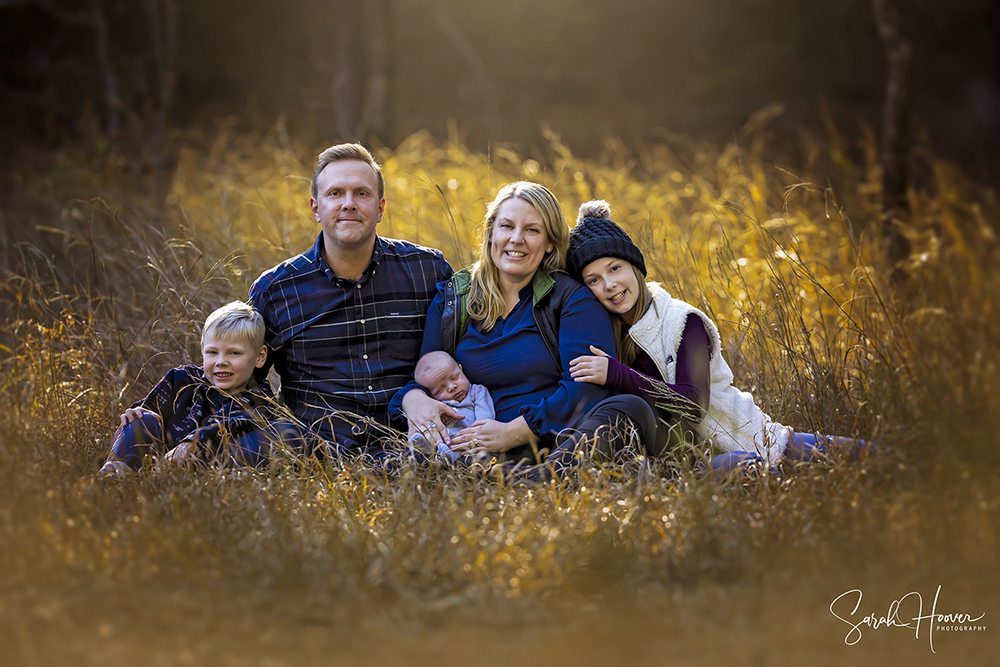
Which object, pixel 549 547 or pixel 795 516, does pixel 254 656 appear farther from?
pixel 795 516

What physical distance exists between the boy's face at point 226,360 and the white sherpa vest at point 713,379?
1414 millimetres

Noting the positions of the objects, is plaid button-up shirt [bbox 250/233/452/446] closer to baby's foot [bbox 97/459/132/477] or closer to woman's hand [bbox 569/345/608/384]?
baby's foot [bbox 97/459/132/477]

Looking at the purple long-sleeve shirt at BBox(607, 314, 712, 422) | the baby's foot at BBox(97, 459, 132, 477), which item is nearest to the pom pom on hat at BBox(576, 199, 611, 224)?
the purple long-sleeve shirt at BBox(607, 314, 712, 422)

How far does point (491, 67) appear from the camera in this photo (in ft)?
51.8

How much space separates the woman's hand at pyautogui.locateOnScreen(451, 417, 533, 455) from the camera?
274 cm

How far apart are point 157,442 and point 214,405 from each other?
24cm

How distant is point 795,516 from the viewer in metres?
2.26

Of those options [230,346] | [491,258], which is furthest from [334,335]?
[491,258]

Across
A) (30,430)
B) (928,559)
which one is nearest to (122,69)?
(30,430)

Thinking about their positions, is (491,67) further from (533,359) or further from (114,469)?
(114,469)

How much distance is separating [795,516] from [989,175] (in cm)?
836

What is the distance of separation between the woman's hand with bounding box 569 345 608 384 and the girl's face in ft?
0.81

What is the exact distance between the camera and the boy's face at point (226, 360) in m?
2.89

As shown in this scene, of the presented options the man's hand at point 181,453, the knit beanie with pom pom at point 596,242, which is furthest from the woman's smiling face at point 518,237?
the man's hand at point 181,453
